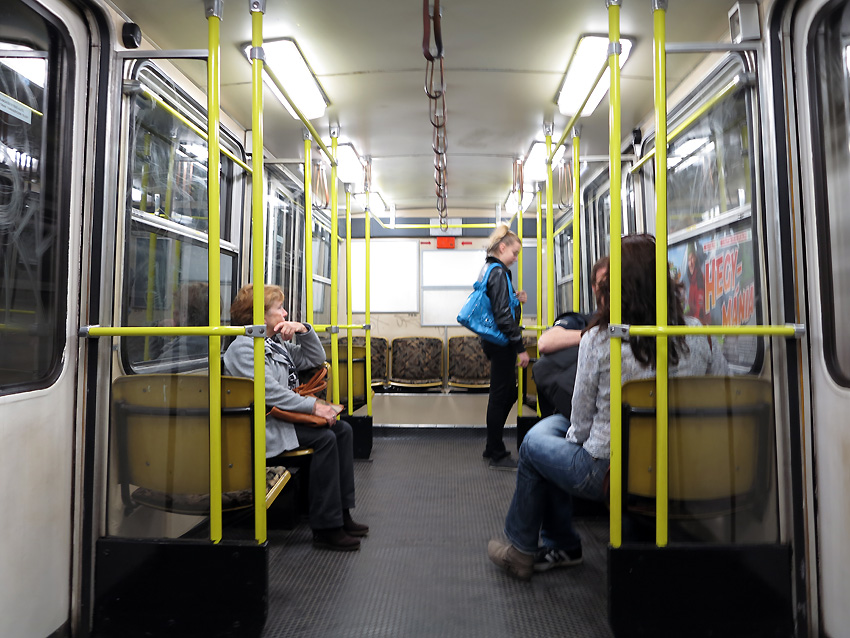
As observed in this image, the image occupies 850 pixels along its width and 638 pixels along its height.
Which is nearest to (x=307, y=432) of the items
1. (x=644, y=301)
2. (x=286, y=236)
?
(x=644, y=301)

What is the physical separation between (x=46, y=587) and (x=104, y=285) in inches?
43.3

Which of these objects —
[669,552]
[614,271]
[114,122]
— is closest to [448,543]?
[669,552]

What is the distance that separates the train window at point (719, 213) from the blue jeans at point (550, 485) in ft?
2.30

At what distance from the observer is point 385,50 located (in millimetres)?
2828

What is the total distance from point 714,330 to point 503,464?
2.75 m

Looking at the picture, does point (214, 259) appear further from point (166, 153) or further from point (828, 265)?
point (828, 265)

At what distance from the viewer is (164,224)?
2594 mm

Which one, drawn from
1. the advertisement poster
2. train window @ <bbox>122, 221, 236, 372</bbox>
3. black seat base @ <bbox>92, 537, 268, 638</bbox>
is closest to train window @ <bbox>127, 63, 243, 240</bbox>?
train window @ <bbox>122, 221, 236, 372</bbox>

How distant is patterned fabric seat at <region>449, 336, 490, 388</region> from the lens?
5.99 meters

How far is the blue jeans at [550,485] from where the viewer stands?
2.09 metres

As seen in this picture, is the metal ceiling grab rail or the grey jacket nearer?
the metal ceiling grab rail

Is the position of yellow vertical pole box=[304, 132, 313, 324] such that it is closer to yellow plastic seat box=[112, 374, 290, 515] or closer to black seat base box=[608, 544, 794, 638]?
yellow plastic seat box=[112, 374, 290, 515]

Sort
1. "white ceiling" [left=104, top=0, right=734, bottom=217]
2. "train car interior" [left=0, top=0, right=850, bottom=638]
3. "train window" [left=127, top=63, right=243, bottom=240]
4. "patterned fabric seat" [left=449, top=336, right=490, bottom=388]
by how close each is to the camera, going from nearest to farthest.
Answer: "train car interior" [left=0, top=0, right=850, bottom=638], "train window" [left=127, top=63, right=243, bottom=240], "white ceiling" [left=104, top=0, right=734, bottom=217], "patterned fabric seat" [left=449, top=336, right=490, bottom=388]

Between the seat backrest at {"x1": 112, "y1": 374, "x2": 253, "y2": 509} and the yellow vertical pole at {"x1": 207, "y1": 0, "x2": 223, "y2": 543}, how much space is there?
10 centimetres
